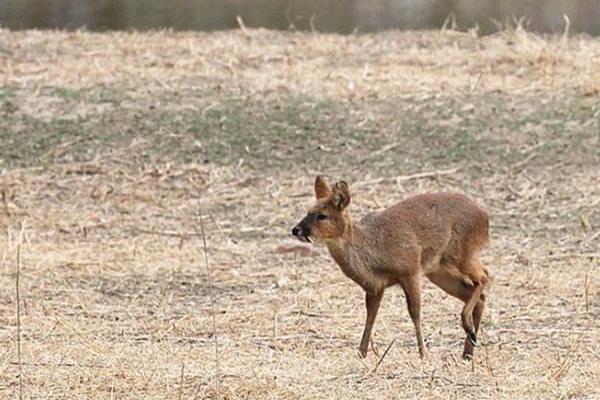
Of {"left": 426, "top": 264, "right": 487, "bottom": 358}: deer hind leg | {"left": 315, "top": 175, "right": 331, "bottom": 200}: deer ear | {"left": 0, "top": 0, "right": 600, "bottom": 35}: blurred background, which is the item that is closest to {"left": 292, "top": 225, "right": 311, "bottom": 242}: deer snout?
{"left": 315, "top": 175, "right": 331, "bottom": 200}: deer ear

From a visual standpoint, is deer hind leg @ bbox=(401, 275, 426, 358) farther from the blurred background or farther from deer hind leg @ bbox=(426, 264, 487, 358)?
the blurred background

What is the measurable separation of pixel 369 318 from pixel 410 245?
1.28 ft

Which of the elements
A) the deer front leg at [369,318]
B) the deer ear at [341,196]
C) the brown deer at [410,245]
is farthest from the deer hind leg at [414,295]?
the deer ear at [341,196]

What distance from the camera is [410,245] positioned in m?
7.91

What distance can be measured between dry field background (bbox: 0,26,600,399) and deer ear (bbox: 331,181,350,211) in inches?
27.9

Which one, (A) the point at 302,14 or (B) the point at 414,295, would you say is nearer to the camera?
(B) the point at 414,295

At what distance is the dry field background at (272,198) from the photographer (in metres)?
7.55

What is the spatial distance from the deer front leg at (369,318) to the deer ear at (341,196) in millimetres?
A: 430

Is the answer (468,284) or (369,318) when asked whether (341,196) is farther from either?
(468,284)

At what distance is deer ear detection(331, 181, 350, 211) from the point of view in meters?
7.89

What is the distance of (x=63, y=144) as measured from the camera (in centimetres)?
1304

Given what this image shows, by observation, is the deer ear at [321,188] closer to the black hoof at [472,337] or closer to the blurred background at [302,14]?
the black hoof at [472,337]

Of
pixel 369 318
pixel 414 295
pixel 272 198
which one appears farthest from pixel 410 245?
pixel 272 198

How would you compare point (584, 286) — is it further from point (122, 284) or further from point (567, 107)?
point (567, 107)
